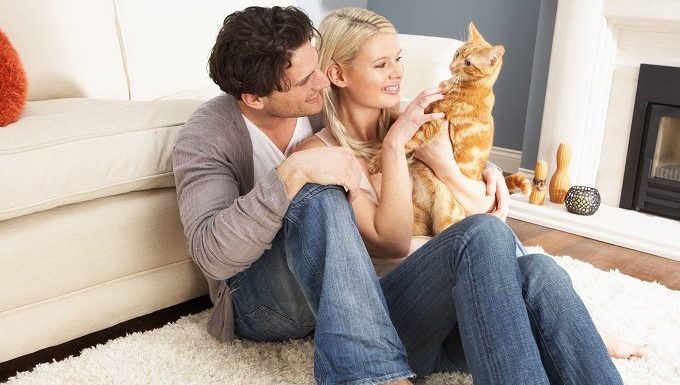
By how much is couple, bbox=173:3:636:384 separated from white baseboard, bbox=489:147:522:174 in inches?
75.3

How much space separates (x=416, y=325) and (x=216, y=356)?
0.50 m

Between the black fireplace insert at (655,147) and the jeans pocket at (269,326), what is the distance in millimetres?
1964

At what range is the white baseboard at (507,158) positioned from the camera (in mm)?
3580

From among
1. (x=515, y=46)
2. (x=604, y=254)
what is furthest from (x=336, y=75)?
(x=515, y=46)

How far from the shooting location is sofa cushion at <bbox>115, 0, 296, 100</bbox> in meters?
2.36

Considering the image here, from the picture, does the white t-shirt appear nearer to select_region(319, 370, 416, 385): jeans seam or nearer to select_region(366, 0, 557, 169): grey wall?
select_region(319, 370, 416, 385): jeans seam

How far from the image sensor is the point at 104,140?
1594mm

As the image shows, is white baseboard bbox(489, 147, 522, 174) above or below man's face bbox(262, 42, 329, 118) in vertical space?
below

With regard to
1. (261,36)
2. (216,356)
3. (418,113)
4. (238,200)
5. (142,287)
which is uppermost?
(261,36)

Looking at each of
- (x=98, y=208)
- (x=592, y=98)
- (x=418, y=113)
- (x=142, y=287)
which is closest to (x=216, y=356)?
(x=142, y=287)

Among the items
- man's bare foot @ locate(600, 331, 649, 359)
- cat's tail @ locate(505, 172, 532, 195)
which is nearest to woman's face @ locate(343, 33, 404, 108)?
cat's tail @ locate(505, 172, 532, 195)

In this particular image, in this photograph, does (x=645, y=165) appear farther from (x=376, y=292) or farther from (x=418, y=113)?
(x=376, y=292)

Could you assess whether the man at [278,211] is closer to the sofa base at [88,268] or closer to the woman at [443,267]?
the woman at [443,267]

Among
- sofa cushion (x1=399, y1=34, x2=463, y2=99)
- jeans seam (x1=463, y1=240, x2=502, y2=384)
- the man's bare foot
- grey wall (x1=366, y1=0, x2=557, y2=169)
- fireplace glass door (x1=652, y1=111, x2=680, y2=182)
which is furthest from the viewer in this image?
grey wall (x1=366, y1=0, x2=557, y2=169)
